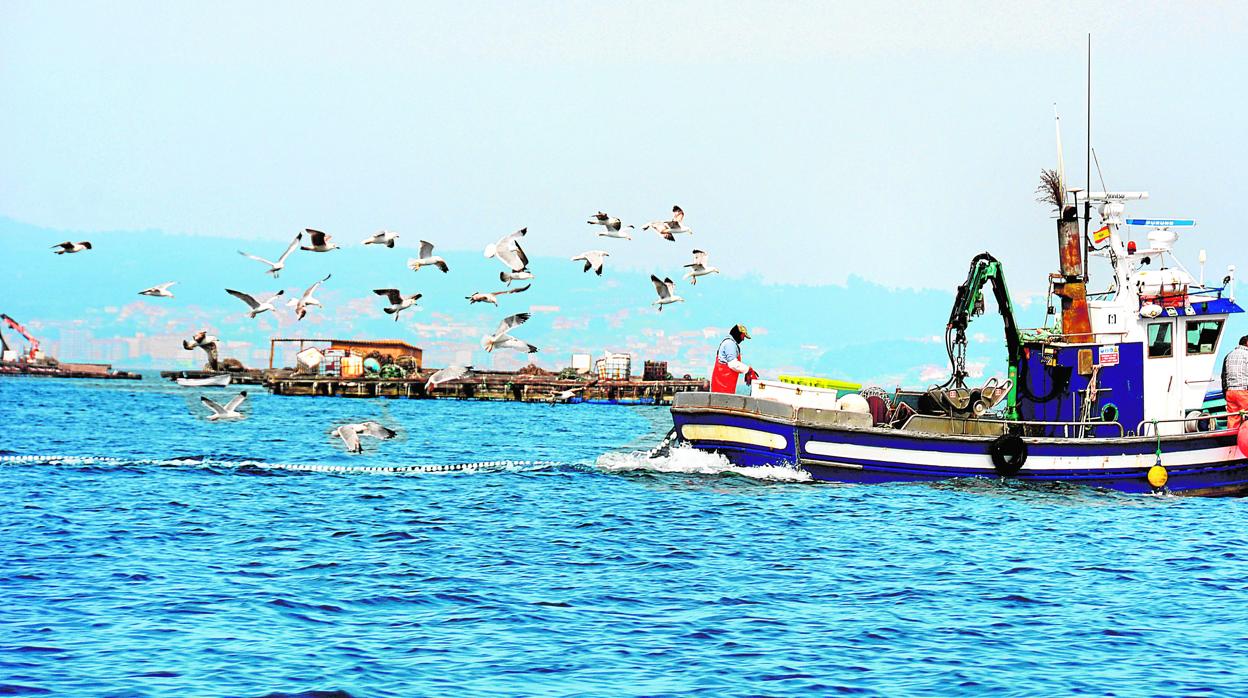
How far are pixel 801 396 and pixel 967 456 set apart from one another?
339cm

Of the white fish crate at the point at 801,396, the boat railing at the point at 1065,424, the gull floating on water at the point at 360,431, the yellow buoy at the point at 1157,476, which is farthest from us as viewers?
the white fish crate at the point at 801,396

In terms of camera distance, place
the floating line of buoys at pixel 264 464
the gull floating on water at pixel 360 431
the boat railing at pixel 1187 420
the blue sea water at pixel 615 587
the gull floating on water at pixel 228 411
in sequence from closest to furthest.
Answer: the blue sea water at pixel 615 587
the gull floating on water at pixel 360 431
the boat railing at pixel 1187 420
the gull floating on water at pixel 228 411
the floating line of buoys at pixel 264 464

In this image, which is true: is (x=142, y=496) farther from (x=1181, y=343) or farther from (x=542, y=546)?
(x=1181, y=343)

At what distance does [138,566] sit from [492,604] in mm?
5313

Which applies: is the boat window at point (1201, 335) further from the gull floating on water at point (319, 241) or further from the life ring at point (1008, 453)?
the gull floating on water at point (319, 241)

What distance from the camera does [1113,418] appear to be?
1107 inches

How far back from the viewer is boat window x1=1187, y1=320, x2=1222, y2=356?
28.5 meters

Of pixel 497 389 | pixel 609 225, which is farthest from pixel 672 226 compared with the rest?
pixel 497 389

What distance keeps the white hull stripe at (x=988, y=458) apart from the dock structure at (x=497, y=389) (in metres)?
105

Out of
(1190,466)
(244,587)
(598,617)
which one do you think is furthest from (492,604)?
(1190,466)

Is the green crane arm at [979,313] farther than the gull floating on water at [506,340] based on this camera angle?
Yes

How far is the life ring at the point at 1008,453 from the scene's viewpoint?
26.8 meters

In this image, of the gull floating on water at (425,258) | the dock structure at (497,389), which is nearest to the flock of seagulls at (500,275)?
the gull floating on water at (425,258)

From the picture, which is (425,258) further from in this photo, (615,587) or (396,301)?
(615,587)
